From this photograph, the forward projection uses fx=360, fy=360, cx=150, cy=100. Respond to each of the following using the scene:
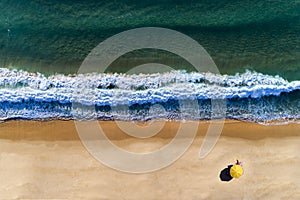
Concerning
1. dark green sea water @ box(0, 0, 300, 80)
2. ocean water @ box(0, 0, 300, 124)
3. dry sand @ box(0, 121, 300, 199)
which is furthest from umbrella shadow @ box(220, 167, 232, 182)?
dark green sea water @ box(0, 0, 300, 80)

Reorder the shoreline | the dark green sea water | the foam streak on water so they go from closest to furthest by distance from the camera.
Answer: the shoreline, the foam streak on water, the dark green sea water

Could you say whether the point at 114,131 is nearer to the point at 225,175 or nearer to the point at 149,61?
the point at 149,61

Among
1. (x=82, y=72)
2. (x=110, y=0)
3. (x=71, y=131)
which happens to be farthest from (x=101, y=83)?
(x=110, y=0)

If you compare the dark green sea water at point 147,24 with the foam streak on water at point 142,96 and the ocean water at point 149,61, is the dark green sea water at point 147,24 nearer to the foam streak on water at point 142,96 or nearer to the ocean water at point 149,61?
the ocean water at point 149,61

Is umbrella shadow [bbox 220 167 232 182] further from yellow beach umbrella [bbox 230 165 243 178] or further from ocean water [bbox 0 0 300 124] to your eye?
ocean water [bbox 0 0 300 124]

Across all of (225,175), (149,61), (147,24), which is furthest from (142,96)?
(225,175)

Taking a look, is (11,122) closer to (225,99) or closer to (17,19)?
(17,19)
